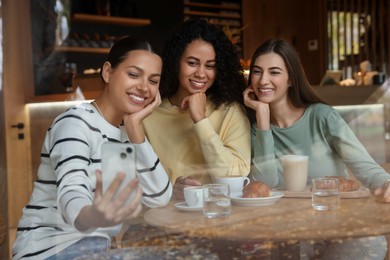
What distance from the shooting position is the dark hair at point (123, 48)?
1.12 metres

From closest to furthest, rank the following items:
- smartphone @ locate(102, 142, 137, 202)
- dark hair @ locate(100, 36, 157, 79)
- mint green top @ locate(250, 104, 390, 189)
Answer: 1. smartphone @ locate(102, 142, 137, 202)
2. dark hair @ locate(100, 36, 157, 79)
3. mint green top @ locate(250, 104, 390, 189)

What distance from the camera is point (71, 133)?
106cm

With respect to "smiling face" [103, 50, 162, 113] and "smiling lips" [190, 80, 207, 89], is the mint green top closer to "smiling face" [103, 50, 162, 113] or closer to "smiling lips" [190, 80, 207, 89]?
"smiling lips" [190, 80, 207, 89]

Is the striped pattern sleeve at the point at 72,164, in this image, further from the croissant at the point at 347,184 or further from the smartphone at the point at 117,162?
the croissant at the point at 347,184

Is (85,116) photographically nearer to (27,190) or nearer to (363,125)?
(27,190)

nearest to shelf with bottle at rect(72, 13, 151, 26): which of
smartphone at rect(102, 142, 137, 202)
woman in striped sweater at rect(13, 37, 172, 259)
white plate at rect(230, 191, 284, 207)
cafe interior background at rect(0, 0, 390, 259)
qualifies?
cafe interior background at rect(0, 0, 390, 259)

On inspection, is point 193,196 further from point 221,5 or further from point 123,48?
point 221,5

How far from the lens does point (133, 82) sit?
109 centimetres

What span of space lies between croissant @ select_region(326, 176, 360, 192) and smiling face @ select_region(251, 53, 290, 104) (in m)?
0.25

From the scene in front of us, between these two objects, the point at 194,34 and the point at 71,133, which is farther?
the point at 194,34

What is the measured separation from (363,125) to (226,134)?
417mm

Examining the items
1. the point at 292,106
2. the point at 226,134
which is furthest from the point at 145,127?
the point at 292,106

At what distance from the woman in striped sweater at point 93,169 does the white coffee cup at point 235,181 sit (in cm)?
18

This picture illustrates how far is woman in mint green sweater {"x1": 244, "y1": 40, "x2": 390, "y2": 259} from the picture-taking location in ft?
4.33
